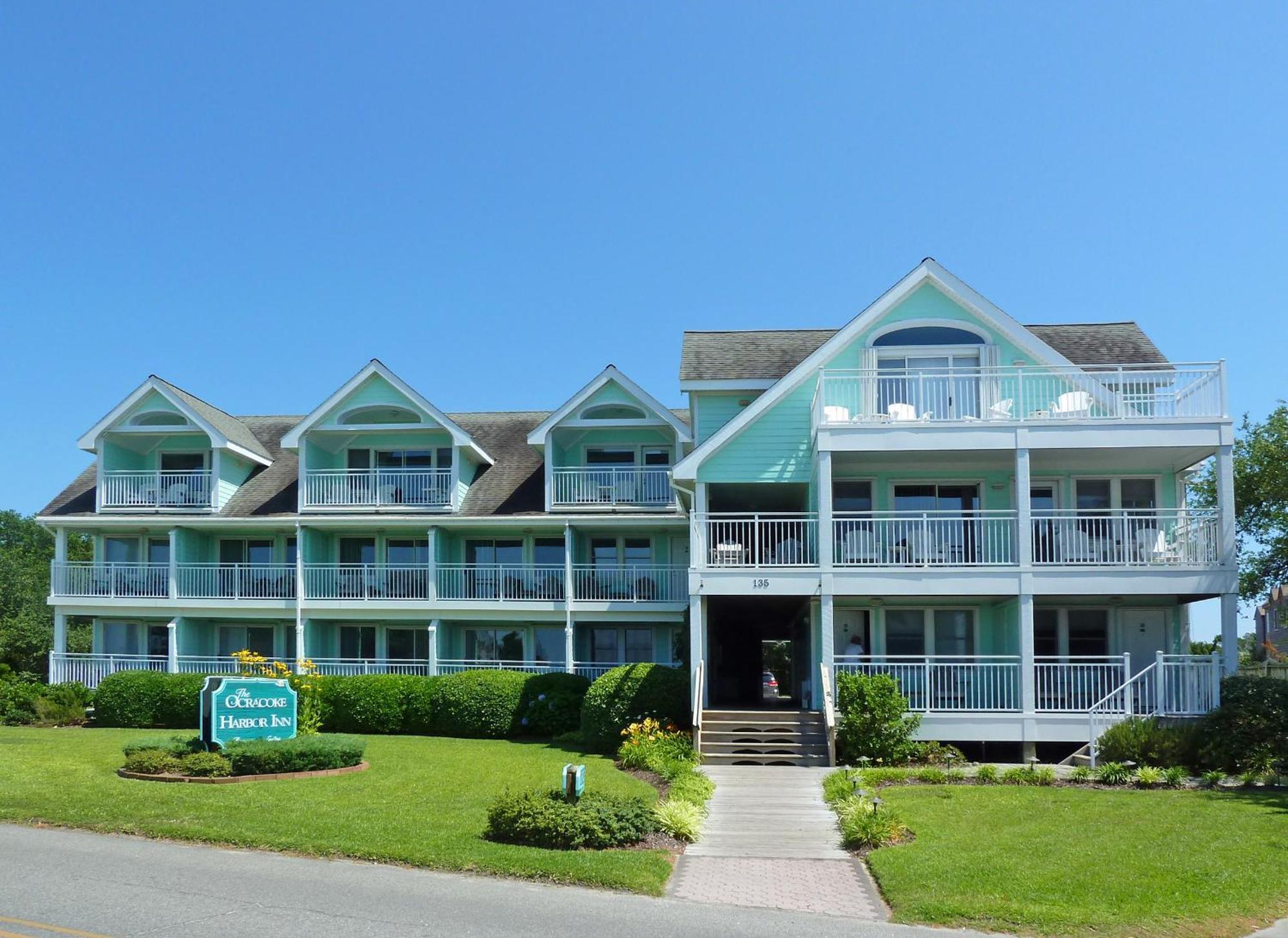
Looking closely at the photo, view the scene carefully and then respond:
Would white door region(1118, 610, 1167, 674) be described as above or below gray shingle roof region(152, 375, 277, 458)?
below

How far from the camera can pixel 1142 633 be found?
2389cm

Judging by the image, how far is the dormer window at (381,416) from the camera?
31203mm

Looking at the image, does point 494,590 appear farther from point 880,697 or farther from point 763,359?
point 880,697

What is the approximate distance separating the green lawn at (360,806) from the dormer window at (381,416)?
11.4m

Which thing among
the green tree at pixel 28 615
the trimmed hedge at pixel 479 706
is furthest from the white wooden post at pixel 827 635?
the green tree at pixel 28 615

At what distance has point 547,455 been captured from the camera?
3020 centimetres

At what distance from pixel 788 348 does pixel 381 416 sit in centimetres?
1167

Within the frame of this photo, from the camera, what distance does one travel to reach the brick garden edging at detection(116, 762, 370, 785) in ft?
56.4

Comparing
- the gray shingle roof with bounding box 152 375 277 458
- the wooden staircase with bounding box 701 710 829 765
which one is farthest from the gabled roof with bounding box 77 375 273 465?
the wooden staircase with bounding box 701 710 829 765

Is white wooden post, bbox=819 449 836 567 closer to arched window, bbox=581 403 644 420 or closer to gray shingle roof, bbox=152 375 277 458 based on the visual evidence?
arched window, bbox=581 403 644 420

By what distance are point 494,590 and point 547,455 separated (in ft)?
13.1

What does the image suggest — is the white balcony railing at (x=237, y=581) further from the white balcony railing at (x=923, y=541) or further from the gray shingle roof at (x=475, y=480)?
the white balcony railing at (x=923, y=541)

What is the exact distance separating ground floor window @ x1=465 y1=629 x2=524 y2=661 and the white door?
51.0 ft

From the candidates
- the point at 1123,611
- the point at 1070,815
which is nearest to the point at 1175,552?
the point at 1123,611
